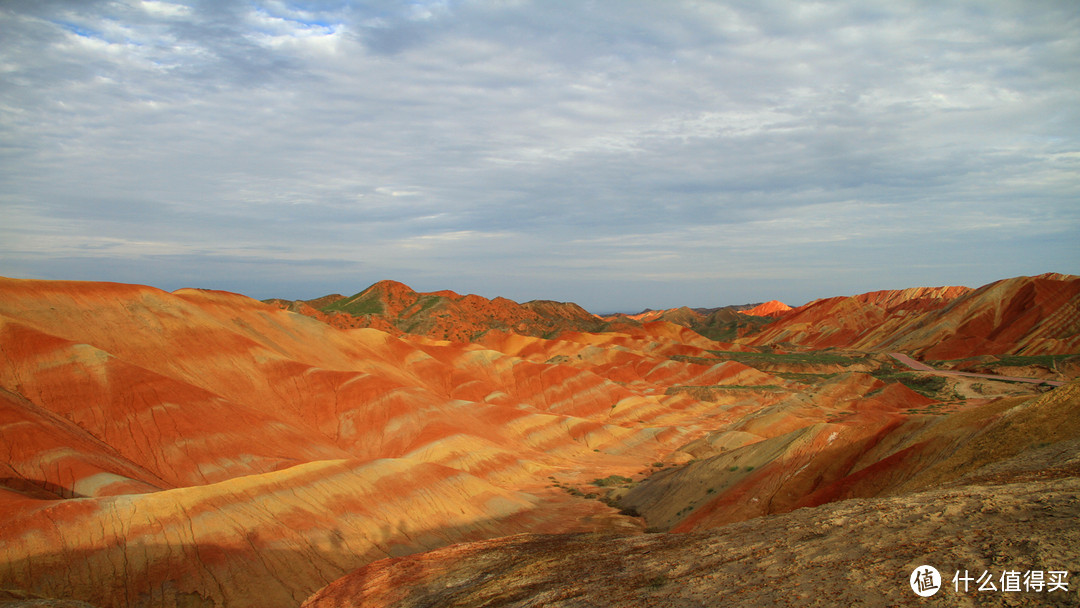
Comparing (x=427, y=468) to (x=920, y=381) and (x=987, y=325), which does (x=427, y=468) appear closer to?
(x=920, y=381)

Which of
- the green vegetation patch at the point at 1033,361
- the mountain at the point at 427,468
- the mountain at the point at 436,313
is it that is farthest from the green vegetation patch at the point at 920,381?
the mountain at the point at 436,313

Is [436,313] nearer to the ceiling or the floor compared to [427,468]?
nearer to the ceiling

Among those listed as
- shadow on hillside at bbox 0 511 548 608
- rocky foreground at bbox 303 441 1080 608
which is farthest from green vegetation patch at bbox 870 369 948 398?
shadow on hillside at bbox 0 511 548 608

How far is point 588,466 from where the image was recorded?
55.1 m

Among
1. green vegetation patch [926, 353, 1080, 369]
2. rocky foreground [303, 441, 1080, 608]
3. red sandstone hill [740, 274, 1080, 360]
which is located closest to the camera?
rocky foreground [303, 441, 1080, 608]

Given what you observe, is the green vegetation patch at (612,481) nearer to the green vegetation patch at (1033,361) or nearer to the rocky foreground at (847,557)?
the rocky foreground at (847,557)

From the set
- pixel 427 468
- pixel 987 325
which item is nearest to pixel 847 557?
pixel 427 468

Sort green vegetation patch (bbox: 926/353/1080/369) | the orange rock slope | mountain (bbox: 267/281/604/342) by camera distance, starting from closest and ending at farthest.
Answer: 1. the orange rock slope
2. green vegetation patch (bbox: 926/353/1080/369)
3. mountain (bbox: 267/281/604/342)

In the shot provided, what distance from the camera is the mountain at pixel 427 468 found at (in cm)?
1425

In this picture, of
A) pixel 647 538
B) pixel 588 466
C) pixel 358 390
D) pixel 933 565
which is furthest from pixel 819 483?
pixel 358 390

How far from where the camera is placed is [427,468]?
3741 cm

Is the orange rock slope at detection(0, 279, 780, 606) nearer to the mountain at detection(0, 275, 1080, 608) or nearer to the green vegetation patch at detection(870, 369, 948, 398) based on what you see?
the mountain at detection(0, 275, 1080, 608)

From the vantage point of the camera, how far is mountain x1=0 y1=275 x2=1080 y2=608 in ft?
46.8

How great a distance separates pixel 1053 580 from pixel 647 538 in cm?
1333
